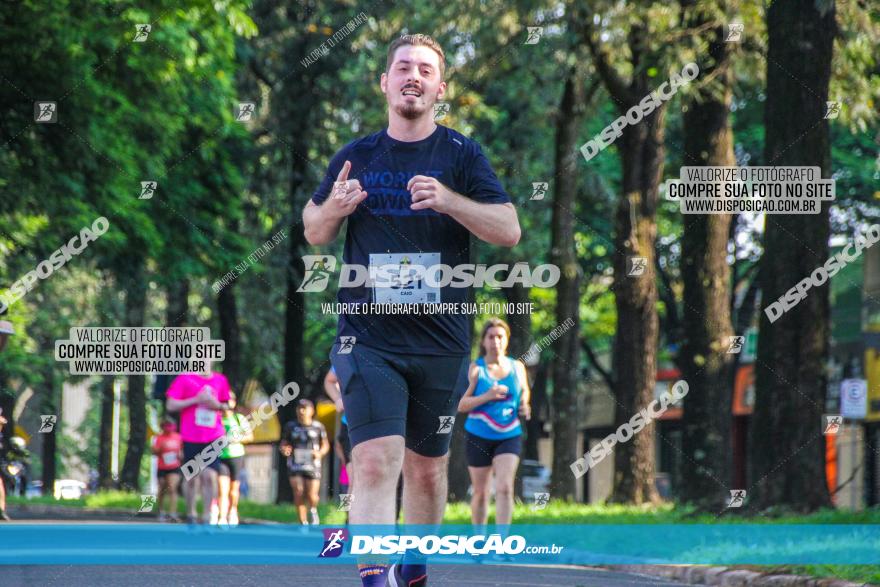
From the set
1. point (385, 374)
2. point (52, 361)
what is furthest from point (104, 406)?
point (385, 374)

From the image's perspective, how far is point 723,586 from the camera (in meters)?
9.68

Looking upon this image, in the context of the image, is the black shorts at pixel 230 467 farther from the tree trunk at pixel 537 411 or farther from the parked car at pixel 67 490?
the tree trunk at pixel 537 411

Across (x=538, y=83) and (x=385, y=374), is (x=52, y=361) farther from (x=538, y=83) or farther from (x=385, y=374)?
(x=385, y=374)

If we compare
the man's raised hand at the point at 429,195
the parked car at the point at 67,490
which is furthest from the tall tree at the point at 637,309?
the man's raised hand at the point at 429,195

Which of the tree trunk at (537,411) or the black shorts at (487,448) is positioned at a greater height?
the tree trunk at (537,411)

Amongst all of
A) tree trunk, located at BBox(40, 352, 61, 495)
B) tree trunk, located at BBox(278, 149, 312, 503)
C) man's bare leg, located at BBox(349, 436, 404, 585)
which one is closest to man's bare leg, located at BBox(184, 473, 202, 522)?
tree trunk, located at BBox(278, 149, 312, 503)

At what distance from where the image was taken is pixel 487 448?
40.0ft

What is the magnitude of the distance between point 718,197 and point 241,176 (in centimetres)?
897

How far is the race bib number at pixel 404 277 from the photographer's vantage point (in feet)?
18.9

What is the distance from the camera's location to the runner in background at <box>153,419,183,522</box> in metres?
21.7

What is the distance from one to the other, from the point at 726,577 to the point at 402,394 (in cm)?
466

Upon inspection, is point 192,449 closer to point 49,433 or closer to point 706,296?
point 706,296

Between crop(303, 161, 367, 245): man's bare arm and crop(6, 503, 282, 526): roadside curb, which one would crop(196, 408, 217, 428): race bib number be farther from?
crop(6, 503, 282, 526): roadside curb

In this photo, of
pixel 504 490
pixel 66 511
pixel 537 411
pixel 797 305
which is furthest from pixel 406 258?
pixel 537 411
